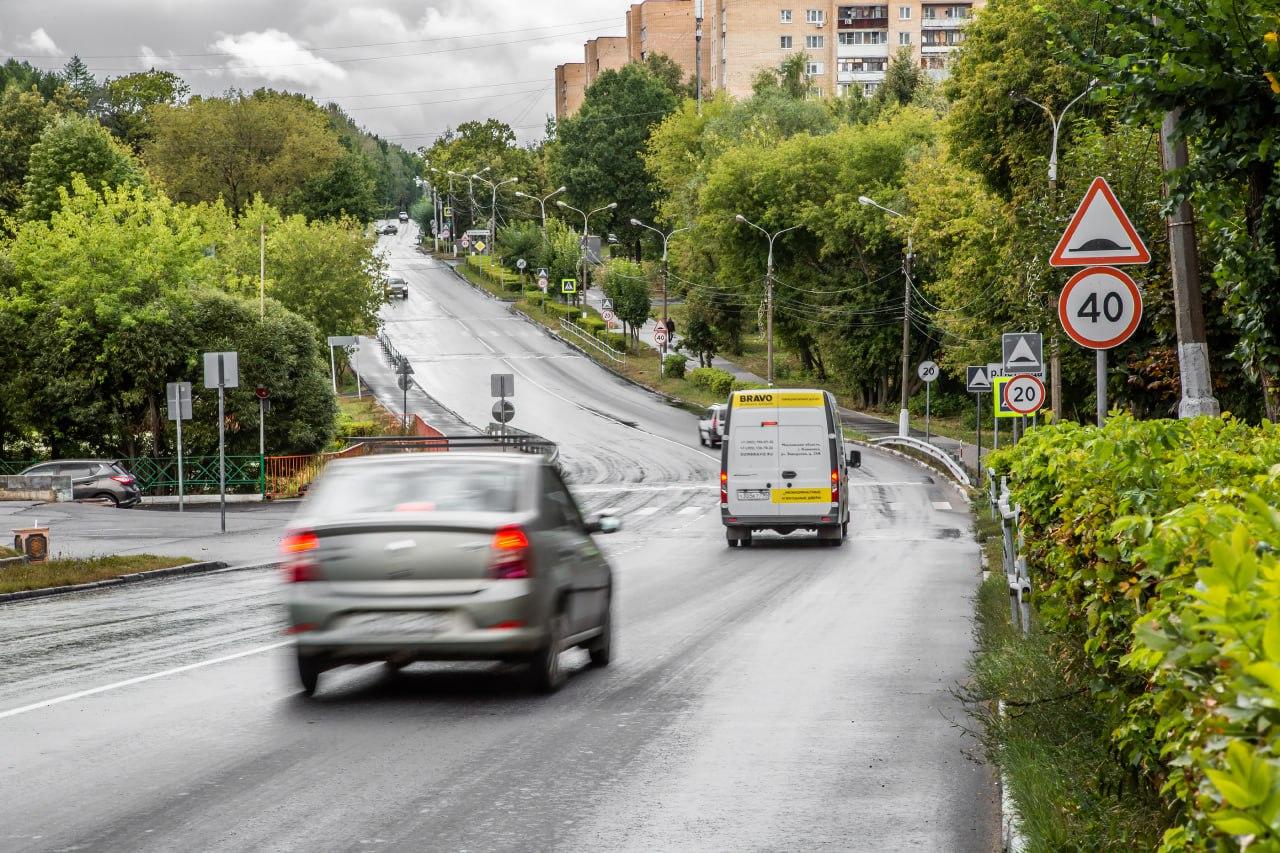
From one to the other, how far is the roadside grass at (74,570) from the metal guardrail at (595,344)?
60.5 m

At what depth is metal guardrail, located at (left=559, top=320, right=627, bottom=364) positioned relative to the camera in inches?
3336

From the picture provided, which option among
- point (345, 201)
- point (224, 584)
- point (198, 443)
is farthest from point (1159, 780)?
point (345, 201)

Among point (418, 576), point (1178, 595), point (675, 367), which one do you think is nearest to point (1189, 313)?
point (418, 576)

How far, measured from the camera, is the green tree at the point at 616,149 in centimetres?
12525

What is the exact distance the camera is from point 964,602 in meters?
18.2

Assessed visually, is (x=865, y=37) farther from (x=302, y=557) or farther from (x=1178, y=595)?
(x=1178, y=595)

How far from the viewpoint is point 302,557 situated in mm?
10445

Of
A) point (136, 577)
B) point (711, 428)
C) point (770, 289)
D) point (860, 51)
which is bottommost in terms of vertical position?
point (136, 577)

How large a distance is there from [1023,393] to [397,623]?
2099 centimetres

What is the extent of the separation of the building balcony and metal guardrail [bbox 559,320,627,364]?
51.3 m

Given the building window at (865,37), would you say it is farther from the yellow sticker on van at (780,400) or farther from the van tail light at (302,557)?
the van tail light at (302,557)

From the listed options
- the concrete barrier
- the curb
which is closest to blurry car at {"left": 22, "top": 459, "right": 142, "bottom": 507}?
the concrete barrier

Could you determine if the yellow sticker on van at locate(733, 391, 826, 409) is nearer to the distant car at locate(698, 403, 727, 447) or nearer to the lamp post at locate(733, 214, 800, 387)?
the distant car at locate(698, 403, 727, 447)

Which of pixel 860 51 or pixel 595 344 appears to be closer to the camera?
pixel 595 344
